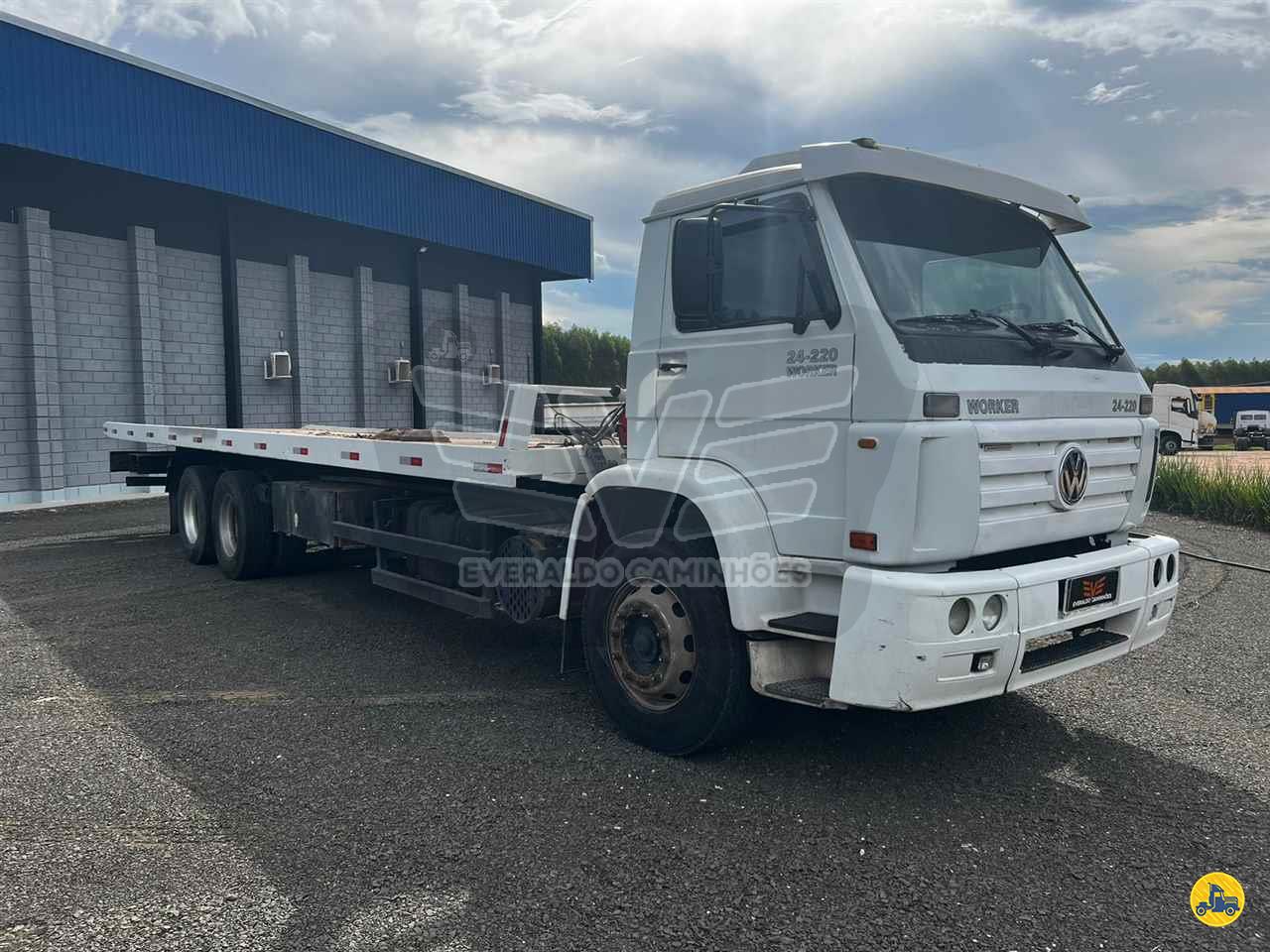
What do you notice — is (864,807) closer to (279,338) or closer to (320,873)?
(320,873)

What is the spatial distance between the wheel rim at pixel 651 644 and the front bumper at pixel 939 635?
780mm

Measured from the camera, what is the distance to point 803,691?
3.71 meters

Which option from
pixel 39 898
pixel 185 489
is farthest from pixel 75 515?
pixel 39 898

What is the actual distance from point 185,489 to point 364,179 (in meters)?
11.1

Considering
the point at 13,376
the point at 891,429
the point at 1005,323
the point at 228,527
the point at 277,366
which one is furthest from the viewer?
the point at 277,366

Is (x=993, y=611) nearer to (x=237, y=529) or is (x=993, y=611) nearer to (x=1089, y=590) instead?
(x=1089, y=590)

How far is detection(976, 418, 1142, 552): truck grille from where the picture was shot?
3588 millimetres

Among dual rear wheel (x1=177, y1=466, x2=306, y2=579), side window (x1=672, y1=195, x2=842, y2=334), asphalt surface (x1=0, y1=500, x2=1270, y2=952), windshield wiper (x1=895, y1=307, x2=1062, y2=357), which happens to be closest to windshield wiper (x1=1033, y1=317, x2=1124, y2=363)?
windshield wiper (x1=895, y1=307, x2=1062, y2=357)

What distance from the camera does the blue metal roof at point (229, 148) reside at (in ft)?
42.9

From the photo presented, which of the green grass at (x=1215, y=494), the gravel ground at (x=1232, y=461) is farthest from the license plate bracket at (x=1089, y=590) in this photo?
the gravel ground at (x=1232, y=461)

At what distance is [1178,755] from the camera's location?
431cm

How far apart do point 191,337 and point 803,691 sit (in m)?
15.4

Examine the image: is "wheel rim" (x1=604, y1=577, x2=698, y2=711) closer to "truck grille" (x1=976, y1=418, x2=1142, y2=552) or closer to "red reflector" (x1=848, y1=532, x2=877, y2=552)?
"red reflector" (x1=848, y1=532, x2=877, y2=552)

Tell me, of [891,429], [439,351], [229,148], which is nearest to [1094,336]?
[891,429]
